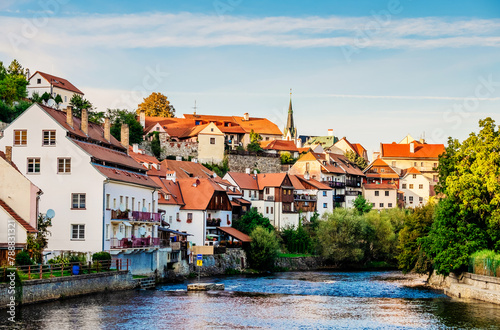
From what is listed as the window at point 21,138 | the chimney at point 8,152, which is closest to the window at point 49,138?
the window at point 21,138

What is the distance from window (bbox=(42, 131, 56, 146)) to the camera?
56000 millimetres

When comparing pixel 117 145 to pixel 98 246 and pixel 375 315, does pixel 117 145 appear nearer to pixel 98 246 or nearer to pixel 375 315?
pixel 98 246

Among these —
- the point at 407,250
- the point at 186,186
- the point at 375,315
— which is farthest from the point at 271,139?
the point at 375,315

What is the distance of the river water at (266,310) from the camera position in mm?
38219

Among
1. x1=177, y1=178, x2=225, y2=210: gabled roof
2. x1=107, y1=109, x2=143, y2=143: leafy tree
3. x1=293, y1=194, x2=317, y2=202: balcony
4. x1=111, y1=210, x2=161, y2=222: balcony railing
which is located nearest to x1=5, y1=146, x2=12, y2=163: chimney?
x1=111, y1=210, x2=161, y2=222: balcony railing

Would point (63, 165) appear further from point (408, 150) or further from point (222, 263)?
point (408, 150)

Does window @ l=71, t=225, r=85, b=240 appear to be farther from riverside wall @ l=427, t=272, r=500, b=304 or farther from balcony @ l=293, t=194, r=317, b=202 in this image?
balcony @ l=293, t=194, r=317, b=202

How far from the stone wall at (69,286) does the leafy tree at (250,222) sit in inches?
1339

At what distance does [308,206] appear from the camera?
109 meters

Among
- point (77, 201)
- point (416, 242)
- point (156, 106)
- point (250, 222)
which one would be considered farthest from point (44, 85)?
point (416, 242)

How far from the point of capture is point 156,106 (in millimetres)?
147000

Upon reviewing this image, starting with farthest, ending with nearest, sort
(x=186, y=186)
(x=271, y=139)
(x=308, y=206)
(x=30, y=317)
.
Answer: (x=271, y=139) < (x=308, y=206) < (x=186, y=186) < (x=30, y=317)

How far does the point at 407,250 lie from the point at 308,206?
42.4 metres

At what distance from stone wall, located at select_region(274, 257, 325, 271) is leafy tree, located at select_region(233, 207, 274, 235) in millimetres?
4770
